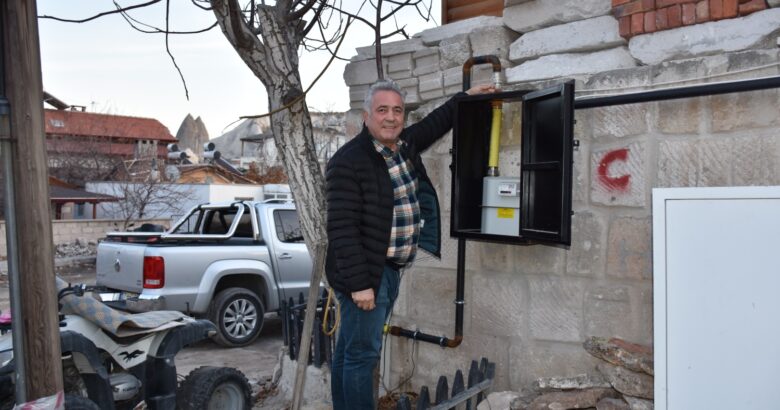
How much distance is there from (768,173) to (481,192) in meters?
1.60

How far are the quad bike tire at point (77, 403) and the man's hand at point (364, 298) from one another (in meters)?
1.66

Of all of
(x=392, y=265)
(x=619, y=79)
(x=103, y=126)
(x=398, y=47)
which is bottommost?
(x=392, y=265)

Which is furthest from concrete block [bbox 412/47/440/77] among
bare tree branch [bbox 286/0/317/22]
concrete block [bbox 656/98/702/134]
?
concrete block [bbox 656/98/702/134]

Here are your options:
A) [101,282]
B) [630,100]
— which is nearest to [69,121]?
[101,282]

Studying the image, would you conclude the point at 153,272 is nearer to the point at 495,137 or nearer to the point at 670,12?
the point at 495,137

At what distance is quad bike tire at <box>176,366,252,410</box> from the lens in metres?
4.45

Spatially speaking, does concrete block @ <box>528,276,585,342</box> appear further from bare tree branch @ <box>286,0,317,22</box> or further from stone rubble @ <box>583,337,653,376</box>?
bare tree branch @ <box>286,0,317,22</box>

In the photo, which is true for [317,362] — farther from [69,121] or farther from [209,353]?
[69,121]

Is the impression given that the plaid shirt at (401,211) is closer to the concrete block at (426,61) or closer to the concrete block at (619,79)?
the concrete block at (426,61)

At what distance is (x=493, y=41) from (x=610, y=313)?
5.98 feet

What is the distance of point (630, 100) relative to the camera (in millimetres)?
3402

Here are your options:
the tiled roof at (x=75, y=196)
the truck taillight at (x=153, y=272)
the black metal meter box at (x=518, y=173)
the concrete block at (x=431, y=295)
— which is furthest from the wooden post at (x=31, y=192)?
the tiled roof at (x=75, y=196)

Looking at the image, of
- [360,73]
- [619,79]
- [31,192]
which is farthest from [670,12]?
[31,192]

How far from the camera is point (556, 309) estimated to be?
12.5 ft
